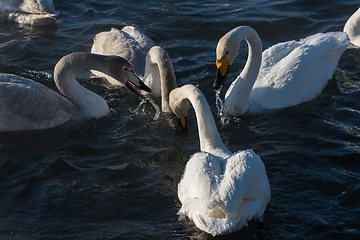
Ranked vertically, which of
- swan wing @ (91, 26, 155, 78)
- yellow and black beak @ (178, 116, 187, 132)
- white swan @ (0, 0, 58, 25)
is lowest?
yellow and black beak @ (178, 116, 187, 132)

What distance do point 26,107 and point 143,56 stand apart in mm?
2741

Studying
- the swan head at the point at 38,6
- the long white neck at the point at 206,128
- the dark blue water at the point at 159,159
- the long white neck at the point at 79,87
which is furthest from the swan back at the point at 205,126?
the swan head at the point at 38,6

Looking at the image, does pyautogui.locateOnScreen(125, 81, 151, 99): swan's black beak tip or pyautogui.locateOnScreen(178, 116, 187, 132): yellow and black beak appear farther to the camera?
pyautogui.locateOnScreen(125, 81, 151, 99): swan's black beak tip

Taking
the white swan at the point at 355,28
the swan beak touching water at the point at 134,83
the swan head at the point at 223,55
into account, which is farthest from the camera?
the white swan at the point at 355,28

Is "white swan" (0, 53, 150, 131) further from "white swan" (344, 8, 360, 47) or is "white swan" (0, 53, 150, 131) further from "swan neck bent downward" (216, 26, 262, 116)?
"white swan" (344, 8, 360, 47)

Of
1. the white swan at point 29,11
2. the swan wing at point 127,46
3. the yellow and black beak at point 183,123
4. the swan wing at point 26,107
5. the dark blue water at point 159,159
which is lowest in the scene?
the dark blue water at point 159,159

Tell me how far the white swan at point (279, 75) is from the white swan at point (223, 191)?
7.74ft

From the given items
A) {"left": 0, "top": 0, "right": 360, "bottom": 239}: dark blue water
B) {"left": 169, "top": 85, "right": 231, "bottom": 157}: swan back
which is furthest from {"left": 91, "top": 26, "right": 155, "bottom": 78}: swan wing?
{"left": 169, "top": 85, "right": 231, "bottom": 157}: swan back

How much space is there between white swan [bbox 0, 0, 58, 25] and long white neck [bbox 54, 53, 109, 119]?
3910 mm

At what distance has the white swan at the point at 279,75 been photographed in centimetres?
694

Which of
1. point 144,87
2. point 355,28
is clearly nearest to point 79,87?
point 144,87

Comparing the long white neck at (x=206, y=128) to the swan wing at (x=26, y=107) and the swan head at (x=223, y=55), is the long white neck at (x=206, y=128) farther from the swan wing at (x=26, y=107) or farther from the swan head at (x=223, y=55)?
the swan wing at (x=26, y=107)

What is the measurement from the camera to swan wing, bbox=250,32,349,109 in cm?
704

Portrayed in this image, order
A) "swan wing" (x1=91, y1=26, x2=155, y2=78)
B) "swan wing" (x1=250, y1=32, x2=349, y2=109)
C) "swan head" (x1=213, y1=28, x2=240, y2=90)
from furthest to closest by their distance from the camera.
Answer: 1. "swan wing" (x1=91, y1=26, x2=155, y2=78)
2. "swan wing" (x1=250, y1=32, x2=349, y2=109)
3. "swan head" (x1=213, y1=28, x2=240, y2=90)
